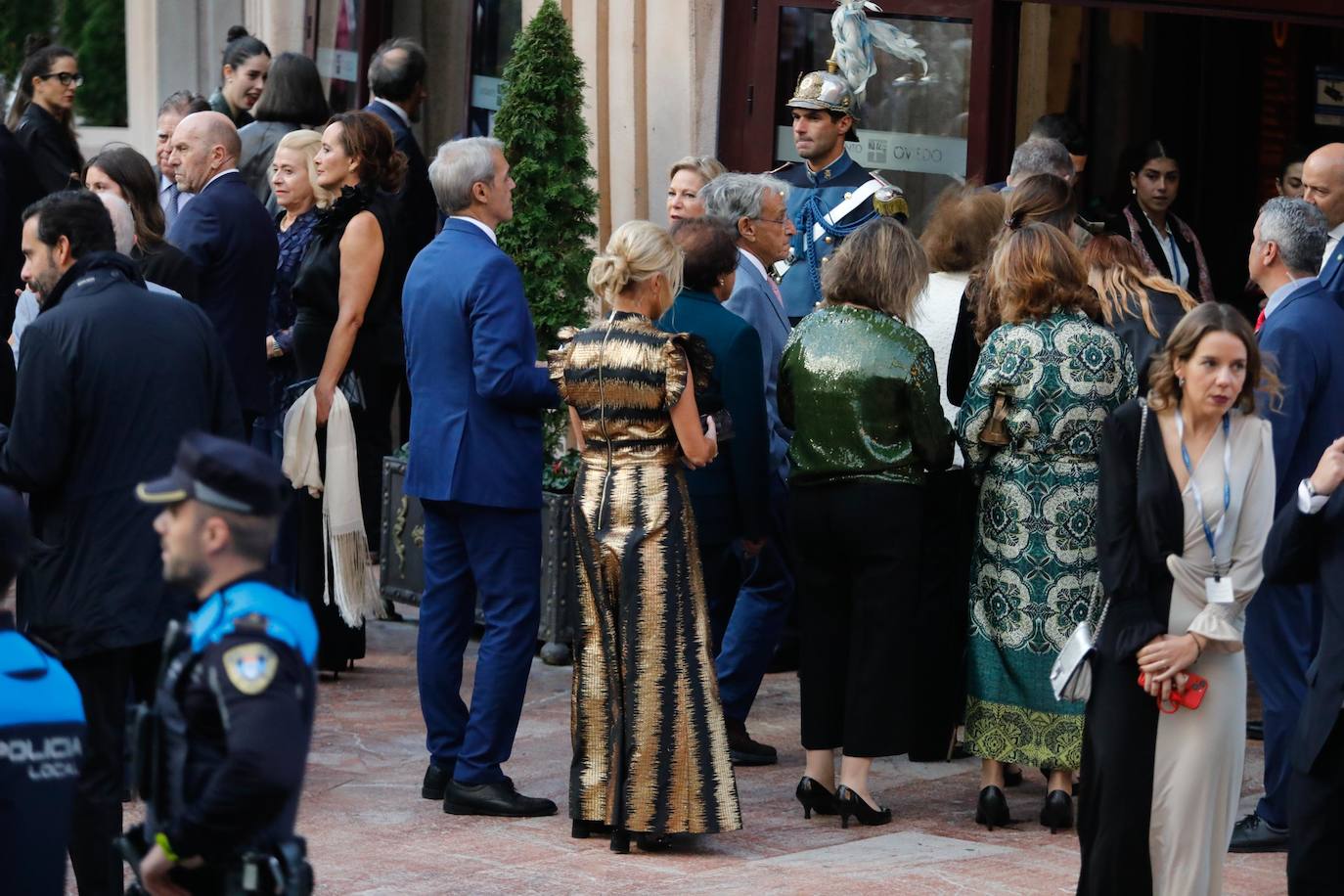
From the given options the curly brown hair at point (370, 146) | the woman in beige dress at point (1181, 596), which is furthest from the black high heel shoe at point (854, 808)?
the curly brown hair at point (370, 146)

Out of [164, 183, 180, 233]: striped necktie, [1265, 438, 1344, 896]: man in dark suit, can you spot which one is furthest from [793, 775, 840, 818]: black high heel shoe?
[164, 183, 180, 233]: striped necktie

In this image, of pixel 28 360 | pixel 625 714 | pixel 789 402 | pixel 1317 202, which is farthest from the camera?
pixel 1317 202

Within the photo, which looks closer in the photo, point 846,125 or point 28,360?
point 28,360

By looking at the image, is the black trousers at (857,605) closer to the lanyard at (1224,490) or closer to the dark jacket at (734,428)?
the dark jacket at (734,428)

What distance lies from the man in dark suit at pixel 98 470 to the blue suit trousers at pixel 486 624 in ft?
4.50

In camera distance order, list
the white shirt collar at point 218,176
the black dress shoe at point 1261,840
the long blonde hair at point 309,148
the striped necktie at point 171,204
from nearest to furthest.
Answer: the black dress shoe at point 1261,840, the white shirt collar at point 218,176, the long blonde hair at point 309,148, the striped necktie at point 171,204

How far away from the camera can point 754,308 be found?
762 cm

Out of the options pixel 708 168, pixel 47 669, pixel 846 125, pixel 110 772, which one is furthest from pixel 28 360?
pixel 846 125

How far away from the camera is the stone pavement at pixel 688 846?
6.15 metres

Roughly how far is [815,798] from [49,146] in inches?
220

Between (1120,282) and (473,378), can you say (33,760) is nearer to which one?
(473,378)

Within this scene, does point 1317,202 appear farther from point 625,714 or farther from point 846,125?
point 625,714

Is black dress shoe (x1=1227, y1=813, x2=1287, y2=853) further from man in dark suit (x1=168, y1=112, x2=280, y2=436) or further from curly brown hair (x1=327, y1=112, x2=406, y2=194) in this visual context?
curly brown hair (x1=327, y1=112, x2=406, y2=194)

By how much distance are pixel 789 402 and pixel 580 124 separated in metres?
2.94
